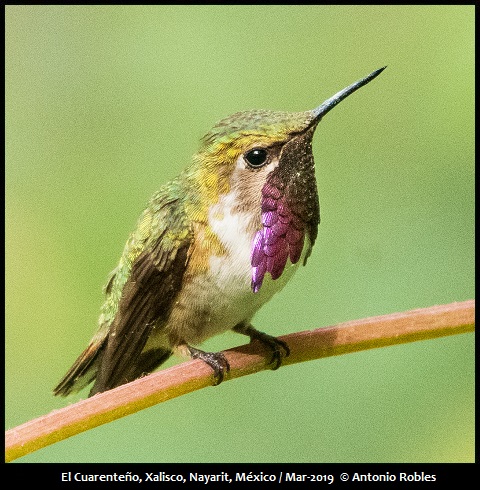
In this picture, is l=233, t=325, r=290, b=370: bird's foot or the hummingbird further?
l=233, t=325, r=290, b=370: bird's foot

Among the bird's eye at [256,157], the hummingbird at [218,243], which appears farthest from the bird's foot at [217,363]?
the bird's eye at [256,157]

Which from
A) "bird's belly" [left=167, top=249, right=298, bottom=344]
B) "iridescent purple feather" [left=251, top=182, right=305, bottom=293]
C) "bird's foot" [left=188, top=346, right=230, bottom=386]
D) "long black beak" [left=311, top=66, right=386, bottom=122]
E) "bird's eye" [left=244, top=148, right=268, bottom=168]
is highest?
"long black beak" [left=311, top=66, right=386, bottom=122]

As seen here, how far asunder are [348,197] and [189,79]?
2.74 ft

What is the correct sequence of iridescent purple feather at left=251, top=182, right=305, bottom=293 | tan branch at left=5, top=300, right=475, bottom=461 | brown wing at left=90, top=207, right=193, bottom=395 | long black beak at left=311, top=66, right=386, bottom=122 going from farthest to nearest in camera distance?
brown wing at left=90, top=207, right=193, bottom=395 → iridescent purple feather at left=251, top=182, right=305, bottom=293 → long black beak at left=311, top=66, right=386, bottom=122 → tan branch at left=5, top=300, right=475, bottom=461

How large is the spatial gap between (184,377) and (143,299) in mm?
559

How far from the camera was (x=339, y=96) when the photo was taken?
234 centimetres

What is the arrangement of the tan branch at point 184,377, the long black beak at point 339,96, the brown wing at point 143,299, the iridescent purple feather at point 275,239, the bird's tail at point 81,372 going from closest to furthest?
the tan branch at point 184,377, the long black beak at point 339,96, the iridescent purple feather at point 275,239, the brown wing at point 143,299, the bird's tail at point 81,372

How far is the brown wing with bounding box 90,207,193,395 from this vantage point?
2584 mm

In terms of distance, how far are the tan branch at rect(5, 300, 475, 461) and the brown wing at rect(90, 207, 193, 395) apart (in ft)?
1.38

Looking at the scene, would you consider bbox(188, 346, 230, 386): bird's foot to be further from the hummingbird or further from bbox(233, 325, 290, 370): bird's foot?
bbox(233, 325, 290, 370): bird's foot

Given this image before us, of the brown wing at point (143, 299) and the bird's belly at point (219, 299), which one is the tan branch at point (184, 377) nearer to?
the bird's belly at point (219, 299)

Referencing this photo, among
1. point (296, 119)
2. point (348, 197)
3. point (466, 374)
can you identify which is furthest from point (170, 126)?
point (466, 374)

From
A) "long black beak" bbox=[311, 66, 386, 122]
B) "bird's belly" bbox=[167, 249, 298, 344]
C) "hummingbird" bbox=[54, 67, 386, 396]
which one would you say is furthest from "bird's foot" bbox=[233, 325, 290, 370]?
"long black beak" bbox=[311, 66, 386, 122]

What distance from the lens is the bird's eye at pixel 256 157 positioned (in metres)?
2.49
